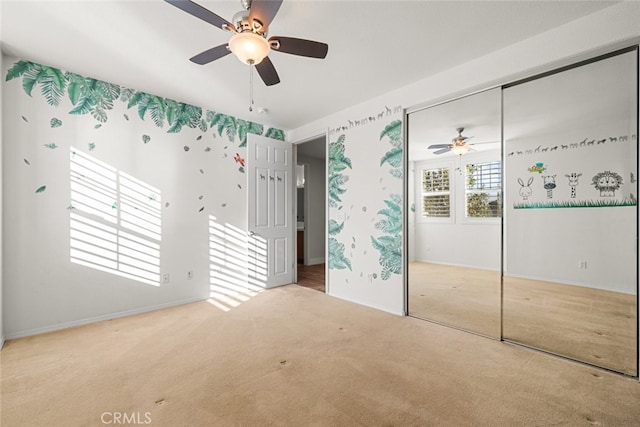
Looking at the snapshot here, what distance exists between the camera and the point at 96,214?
3.06 meters

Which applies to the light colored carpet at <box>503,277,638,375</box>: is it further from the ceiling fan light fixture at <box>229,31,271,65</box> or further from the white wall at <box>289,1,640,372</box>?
the ceiling fan light fixture at <box>229,31,271,65</box>

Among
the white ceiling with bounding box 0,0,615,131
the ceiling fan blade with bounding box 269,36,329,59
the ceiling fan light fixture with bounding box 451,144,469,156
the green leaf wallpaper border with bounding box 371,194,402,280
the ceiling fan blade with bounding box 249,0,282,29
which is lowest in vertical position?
the green leaf wallpaper border with bounding box 371,194,402,280

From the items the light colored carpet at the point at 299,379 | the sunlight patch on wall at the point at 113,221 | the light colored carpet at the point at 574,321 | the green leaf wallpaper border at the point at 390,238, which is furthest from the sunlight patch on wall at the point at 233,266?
the light colored carpet at the point at 574,321

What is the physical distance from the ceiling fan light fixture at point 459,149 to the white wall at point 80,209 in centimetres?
309

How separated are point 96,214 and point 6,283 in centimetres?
92

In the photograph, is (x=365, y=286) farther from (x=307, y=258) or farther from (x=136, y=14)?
(x=136, y=14)

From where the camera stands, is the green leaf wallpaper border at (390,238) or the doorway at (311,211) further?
the doorway at (311,211)

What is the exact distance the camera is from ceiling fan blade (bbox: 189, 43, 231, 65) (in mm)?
2012

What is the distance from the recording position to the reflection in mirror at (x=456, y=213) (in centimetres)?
291

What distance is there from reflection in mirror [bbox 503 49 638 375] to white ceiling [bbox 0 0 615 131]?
61 cm

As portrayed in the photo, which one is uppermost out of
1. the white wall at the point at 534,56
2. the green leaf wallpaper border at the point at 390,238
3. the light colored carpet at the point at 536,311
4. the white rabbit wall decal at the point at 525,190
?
the white wall at the point at 534,56

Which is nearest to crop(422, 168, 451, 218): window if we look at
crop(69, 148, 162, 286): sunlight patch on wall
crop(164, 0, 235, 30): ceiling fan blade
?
crop(164, 0, 235, 30): ceiling fan blade

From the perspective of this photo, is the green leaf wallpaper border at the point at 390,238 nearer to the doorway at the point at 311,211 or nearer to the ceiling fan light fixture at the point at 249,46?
the ceiling fan light fixture at the point at 249,46

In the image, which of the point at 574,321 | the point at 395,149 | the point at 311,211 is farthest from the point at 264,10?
the point at 311,211
